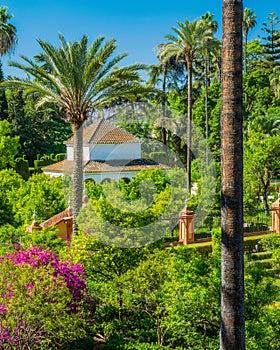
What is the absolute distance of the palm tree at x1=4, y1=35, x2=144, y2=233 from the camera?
1705cm

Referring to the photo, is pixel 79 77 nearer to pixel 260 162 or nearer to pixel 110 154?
pixel 260 162

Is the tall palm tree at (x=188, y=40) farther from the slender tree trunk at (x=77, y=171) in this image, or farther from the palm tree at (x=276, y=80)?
the palm tree at (x=276, y=80)

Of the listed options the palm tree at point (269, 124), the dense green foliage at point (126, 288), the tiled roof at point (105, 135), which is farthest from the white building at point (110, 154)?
the dense green foliage at point (126, 288)

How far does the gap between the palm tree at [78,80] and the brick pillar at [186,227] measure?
18.5 ft

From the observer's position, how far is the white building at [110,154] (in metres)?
33.9

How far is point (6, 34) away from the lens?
38.2m

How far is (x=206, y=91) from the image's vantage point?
42.1 metres

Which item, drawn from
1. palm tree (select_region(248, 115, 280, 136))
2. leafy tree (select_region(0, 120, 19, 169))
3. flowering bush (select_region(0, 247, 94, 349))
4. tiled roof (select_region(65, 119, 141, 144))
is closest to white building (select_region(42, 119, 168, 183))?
tiled roof (select_region(65, 119, 141, 144))

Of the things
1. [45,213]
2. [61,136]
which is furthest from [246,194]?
[61,136]

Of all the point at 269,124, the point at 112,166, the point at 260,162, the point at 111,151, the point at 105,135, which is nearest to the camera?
the point at 260,162

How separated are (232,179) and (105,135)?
2916 cm

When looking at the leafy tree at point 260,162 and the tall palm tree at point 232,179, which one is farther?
the leafy tree at point 260,162

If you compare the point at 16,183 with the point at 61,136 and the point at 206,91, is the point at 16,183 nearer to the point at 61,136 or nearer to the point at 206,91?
the point at 206,91

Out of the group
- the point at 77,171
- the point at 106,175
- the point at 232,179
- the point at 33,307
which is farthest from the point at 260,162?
the point at 232,179
